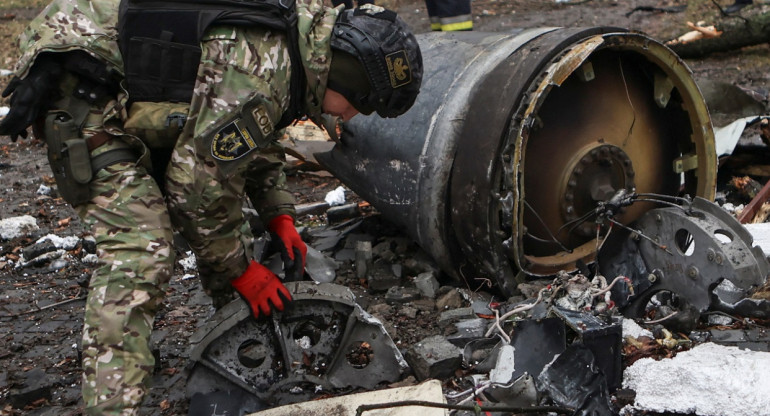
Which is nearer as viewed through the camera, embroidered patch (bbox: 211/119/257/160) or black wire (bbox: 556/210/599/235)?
embroidered patch (bbox: 211/119/257/160)

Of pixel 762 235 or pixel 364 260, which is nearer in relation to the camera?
A: pixel 762 235

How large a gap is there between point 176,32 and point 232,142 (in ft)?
1.39

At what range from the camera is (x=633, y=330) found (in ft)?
10.4

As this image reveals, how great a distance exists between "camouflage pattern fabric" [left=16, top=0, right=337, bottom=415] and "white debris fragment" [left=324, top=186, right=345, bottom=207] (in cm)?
245

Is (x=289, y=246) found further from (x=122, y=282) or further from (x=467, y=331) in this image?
(x=122, y=282)

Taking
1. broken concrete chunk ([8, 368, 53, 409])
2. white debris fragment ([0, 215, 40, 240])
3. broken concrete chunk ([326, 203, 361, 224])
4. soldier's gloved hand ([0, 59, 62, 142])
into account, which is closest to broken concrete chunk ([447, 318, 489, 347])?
broken concrete chunk ([326, 203, 361, 224])

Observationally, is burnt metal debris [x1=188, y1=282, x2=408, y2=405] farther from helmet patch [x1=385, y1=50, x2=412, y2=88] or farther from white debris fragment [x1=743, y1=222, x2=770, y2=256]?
white debris fragment [x1=743, y1=222, x2=770, y2=256]

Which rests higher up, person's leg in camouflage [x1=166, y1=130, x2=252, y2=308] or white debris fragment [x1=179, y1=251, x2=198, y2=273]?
person's leg in camouflage [x1=166, y1=130, x2=252, y2=308]

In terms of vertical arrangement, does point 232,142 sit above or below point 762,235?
above

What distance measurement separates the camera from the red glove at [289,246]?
3.62 metres

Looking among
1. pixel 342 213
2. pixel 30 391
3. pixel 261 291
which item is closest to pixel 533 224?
pixel 261 291

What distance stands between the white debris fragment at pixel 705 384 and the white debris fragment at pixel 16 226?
4.07 meters

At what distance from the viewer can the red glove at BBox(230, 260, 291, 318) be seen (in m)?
3.08

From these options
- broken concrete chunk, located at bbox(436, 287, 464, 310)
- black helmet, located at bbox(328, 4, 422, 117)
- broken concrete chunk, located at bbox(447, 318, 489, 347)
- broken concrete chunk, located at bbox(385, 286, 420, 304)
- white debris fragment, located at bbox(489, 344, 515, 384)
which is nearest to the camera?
black helmet, located at bbox(328, 4, 422, 117)
